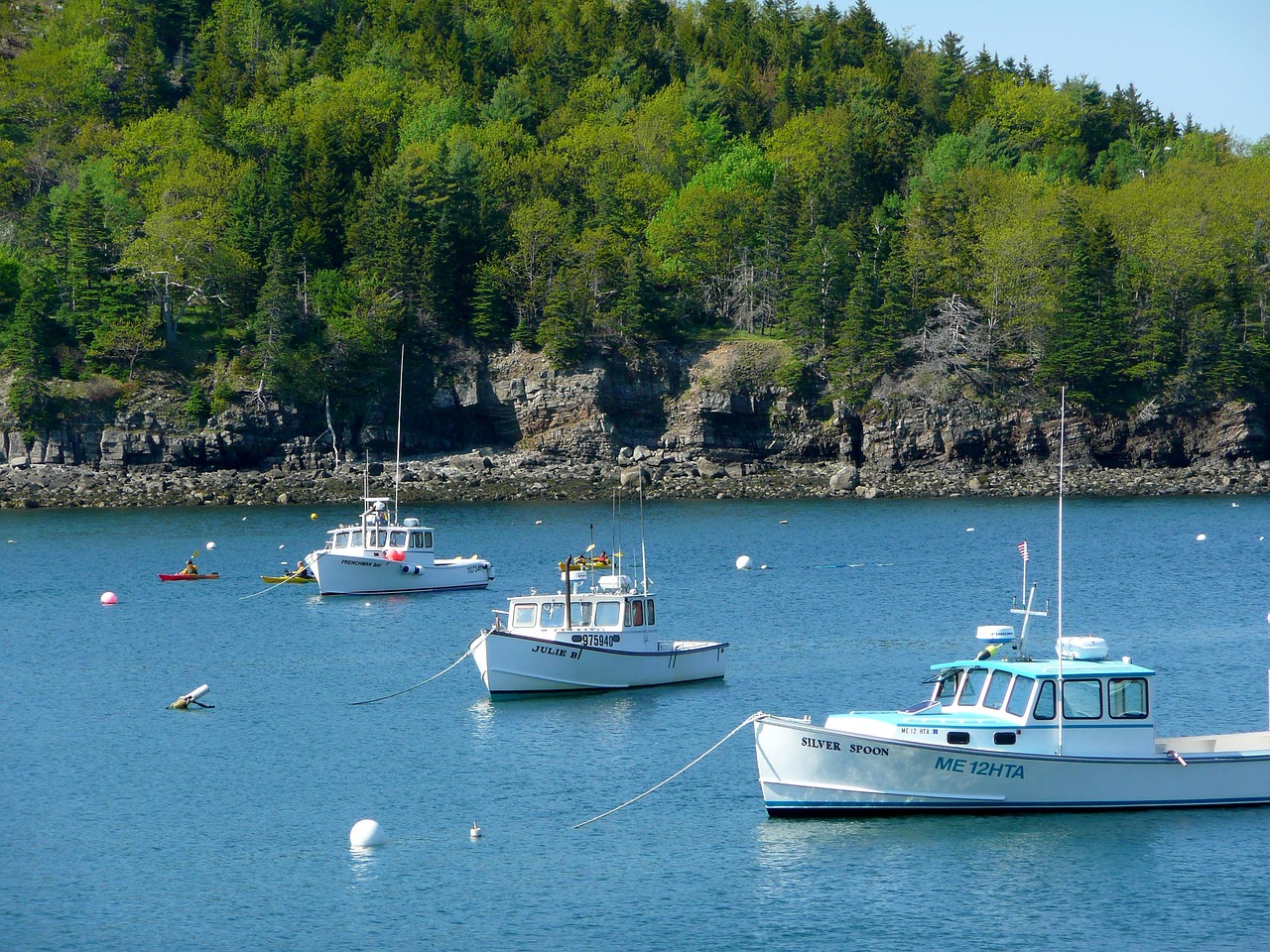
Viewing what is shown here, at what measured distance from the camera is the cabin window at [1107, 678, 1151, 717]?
29719 mm

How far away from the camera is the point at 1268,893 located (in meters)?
26.7

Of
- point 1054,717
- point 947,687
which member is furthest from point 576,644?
point 1054,717

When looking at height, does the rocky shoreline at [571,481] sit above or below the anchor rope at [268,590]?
above

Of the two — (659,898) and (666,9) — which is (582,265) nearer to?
(666,9)

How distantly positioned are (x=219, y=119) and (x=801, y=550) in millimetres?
84478

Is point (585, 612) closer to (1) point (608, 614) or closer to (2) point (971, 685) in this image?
(1) point (608, 614)

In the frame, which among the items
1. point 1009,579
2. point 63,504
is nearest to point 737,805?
point 1009,579

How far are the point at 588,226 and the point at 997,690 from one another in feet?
327

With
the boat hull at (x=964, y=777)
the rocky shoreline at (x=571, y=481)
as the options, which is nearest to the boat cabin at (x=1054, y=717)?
the boat hull at (x=964, y=777)

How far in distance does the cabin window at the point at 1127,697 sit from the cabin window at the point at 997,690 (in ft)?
6.55

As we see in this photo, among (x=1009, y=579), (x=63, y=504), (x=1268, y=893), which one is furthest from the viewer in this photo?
(x=63, y=504)

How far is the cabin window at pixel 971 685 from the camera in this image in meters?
30.5

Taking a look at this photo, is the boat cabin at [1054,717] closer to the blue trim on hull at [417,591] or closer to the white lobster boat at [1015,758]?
the white lobster boat at [1015,758]

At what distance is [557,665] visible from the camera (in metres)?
42.5
